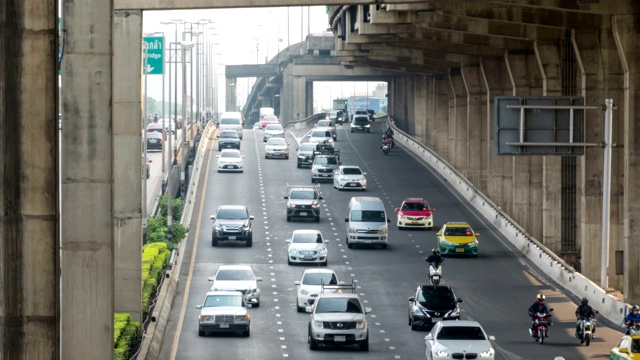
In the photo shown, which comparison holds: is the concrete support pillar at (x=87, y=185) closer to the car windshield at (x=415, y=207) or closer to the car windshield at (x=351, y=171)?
the car windshield at (x=415, y=207)

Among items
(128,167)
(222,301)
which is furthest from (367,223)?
(128,167)

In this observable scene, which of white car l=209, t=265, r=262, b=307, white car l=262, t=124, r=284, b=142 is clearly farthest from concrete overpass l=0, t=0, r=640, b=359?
white car l=262, t=124, r=284, b=142

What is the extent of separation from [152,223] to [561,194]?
18.2 meters

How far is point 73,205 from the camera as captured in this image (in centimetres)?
3148

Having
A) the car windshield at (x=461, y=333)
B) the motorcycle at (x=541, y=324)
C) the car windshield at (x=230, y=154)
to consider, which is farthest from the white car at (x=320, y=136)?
the car windshield at (x=461, y=333)

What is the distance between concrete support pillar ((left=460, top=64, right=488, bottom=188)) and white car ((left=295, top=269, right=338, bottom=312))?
4602cm

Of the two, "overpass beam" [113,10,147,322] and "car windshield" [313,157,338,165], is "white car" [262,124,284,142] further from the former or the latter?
"overpass beam" [113,10,147,322]

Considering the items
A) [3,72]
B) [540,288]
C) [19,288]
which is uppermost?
[3,72]

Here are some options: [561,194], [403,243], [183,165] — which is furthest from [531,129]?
[183,165]

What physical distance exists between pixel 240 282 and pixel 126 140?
8.18 metres

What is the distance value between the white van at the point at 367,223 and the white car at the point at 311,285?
46.3 feet

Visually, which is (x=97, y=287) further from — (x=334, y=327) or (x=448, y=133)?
(x=448, y=133)

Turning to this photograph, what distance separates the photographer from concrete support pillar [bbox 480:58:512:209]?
86.6 metres

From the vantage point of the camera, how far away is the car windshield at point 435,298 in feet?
150
